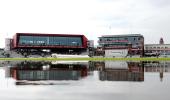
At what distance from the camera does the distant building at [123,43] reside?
17025 centimetres

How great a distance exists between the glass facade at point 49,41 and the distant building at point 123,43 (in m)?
16.5

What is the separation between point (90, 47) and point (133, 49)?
22.7 meters

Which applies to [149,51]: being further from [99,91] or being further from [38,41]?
[99,91]

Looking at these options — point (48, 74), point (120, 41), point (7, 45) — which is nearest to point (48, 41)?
point (7, 45)

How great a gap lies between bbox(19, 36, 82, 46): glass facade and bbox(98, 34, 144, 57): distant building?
1651 cm

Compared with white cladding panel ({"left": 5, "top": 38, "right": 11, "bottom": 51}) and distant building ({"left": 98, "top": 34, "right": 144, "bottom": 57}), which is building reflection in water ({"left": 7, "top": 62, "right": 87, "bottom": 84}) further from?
white cladding panel ({"left": 5, "top": 38, "right": 11, "bottom": 51})

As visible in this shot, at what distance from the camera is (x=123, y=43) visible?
17512 cm

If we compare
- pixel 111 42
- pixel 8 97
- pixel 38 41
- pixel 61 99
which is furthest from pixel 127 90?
pixel 111 42

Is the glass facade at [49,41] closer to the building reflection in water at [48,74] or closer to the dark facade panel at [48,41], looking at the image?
the dark facade panel at [48,41]

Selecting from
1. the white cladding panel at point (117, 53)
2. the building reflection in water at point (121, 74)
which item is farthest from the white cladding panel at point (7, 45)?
the building reflection in water at point (121, 74)

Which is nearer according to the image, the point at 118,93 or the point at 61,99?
the point at 61,99

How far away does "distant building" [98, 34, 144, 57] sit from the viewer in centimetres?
17025

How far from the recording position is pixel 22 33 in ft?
536

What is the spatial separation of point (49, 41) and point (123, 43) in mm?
40057
